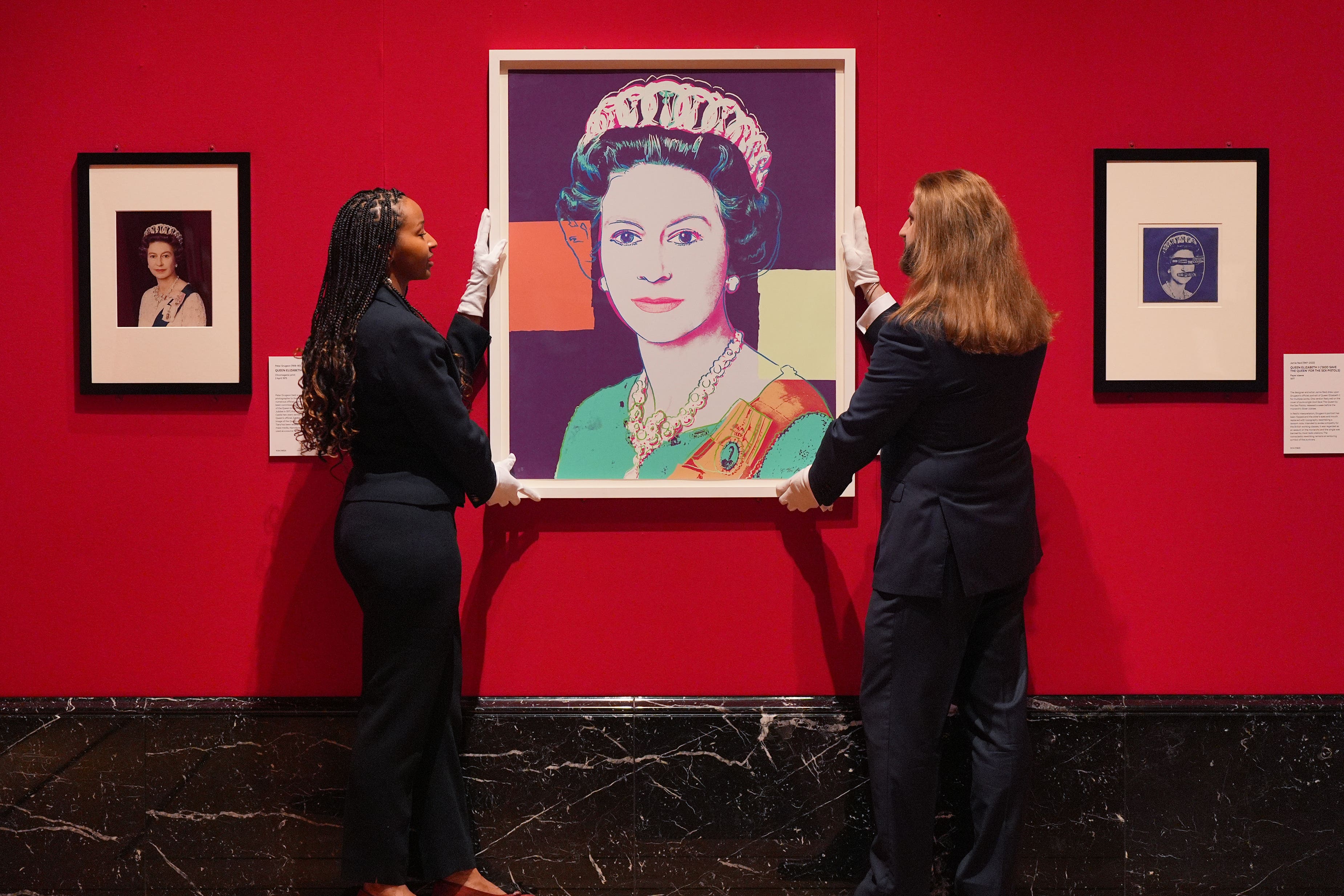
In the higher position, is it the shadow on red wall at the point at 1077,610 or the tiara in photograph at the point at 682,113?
the tiara in photograph at the point at 682,113

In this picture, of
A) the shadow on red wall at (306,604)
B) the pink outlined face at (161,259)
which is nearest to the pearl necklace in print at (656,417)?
the shadow on red wall at (306,604)

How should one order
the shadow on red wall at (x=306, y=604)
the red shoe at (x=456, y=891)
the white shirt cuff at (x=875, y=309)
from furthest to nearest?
the shadow on red wall at (x=306, y=604)
the white shirt cuff at (x=875, y=309)
the red shoe at (x=456, y=891)

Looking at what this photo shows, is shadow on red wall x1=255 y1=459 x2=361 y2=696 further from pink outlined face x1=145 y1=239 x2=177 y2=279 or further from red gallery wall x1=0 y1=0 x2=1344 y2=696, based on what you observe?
pink outlined face x1=145 y1=239 x2=177 y2=279

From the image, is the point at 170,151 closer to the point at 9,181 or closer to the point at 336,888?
the point at 9,181

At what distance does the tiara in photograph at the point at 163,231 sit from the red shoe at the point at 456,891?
1.80 m

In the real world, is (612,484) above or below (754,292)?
below

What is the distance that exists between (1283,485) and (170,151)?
3142mm

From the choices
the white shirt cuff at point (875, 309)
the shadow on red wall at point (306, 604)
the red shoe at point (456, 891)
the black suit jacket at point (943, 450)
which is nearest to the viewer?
the black suit jacket at point (943, 450)

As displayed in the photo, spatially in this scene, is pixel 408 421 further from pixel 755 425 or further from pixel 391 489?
pixel 755 425

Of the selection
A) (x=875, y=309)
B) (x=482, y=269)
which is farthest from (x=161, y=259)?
(x=875, y=309)

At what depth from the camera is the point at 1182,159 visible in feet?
7.72

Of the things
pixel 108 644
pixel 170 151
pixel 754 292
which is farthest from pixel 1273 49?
pixel 108 644

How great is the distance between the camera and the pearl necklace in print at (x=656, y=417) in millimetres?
2389

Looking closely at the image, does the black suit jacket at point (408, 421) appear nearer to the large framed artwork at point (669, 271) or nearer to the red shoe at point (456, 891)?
the large framed artwork at point (669, 271)
